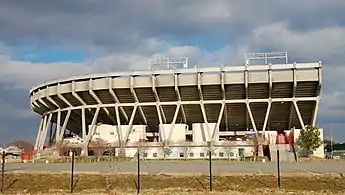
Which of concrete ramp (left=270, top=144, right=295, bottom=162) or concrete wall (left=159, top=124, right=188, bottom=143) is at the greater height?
concrete wall (left=159, top=124, right=188, bottom=143)

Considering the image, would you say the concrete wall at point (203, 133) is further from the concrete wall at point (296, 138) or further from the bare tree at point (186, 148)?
the concrete wall at point (296, 138)

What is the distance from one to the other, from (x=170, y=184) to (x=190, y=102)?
5171 centimetres

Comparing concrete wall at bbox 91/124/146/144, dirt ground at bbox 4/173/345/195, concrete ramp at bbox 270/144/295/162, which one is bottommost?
concrete ramp at bbox 270/144/295/162

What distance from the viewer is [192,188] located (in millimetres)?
21547

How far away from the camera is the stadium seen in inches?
2680

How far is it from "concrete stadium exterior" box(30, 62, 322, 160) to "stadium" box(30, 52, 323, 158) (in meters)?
0.15

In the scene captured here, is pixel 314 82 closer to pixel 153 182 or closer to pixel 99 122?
pixel 99 122

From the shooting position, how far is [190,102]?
74.1m

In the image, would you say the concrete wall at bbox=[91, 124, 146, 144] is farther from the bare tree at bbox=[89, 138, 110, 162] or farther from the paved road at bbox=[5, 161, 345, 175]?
the paved road at bbox=[5, 161, 345, 175]

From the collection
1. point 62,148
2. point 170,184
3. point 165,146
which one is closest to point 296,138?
point 165,146

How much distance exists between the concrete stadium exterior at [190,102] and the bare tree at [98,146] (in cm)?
174

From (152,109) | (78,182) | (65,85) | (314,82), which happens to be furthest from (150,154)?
(78,182)

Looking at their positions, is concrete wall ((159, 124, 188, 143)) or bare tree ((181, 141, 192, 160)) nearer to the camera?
Result: bare tree ((181, 141, 192, 160))

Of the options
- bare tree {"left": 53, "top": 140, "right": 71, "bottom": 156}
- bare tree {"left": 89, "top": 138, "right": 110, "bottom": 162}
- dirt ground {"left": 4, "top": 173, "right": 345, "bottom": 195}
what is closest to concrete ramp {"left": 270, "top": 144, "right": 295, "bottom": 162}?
bare tree {"left": 89, "top": 138, "right": 110, "bottom": 162}
